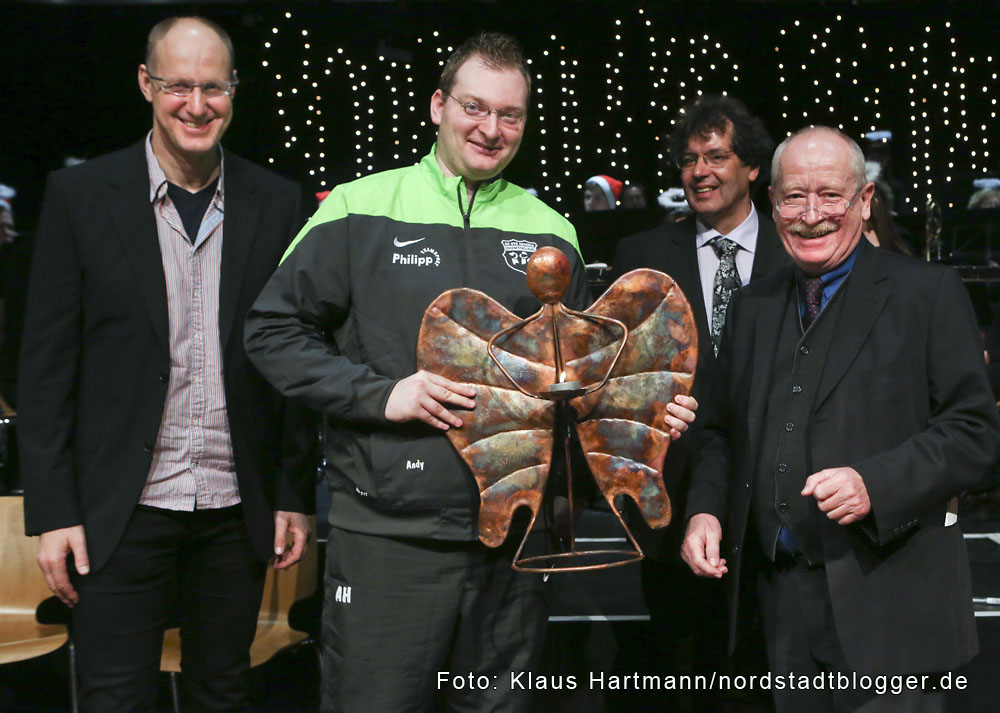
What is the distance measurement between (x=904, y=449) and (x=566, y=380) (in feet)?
2.09

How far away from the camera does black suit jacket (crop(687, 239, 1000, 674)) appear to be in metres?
1.85

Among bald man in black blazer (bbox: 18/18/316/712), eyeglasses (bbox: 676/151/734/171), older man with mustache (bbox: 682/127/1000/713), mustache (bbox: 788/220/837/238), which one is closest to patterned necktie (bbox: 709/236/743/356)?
eyeglasses (bbox: 676/151/734/171)

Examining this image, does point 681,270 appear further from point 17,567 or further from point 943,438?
point 17,567

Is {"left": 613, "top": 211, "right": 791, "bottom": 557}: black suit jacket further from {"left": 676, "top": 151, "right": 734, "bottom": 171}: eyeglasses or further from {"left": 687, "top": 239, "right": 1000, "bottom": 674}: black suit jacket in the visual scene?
{"left": 687, "top": 239, "right": 1000, "bottom": 674}: black suit jacket

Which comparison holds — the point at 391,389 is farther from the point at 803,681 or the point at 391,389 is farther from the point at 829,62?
the point at 829,62

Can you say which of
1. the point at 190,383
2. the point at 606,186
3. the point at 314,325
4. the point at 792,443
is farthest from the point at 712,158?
the point at 606,186

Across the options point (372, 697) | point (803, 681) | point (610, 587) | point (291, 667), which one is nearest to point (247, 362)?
point (372, 697)

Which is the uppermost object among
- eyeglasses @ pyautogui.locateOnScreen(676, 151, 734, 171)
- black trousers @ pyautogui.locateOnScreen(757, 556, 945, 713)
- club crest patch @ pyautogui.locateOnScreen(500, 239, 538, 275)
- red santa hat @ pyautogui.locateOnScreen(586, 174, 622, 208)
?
red santa hat @ pyautogui.locateOnScreen(586, 174, 622, 208)

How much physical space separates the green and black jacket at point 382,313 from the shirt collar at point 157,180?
0.89 ft

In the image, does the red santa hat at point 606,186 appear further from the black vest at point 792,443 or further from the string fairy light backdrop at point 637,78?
the black vest at point 792,443

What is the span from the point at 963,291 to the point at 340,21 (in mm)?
6381

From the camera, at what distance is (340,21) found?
295 inches

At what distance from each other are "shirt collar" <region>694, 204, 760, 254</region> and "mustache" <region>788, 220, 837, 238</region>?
762mm

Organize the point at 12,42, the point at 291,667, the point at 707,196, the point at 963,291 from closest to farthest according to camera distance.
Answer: the point at 963,291 → the point at 707,196 → the point at 291,667 → the point at 12,42
